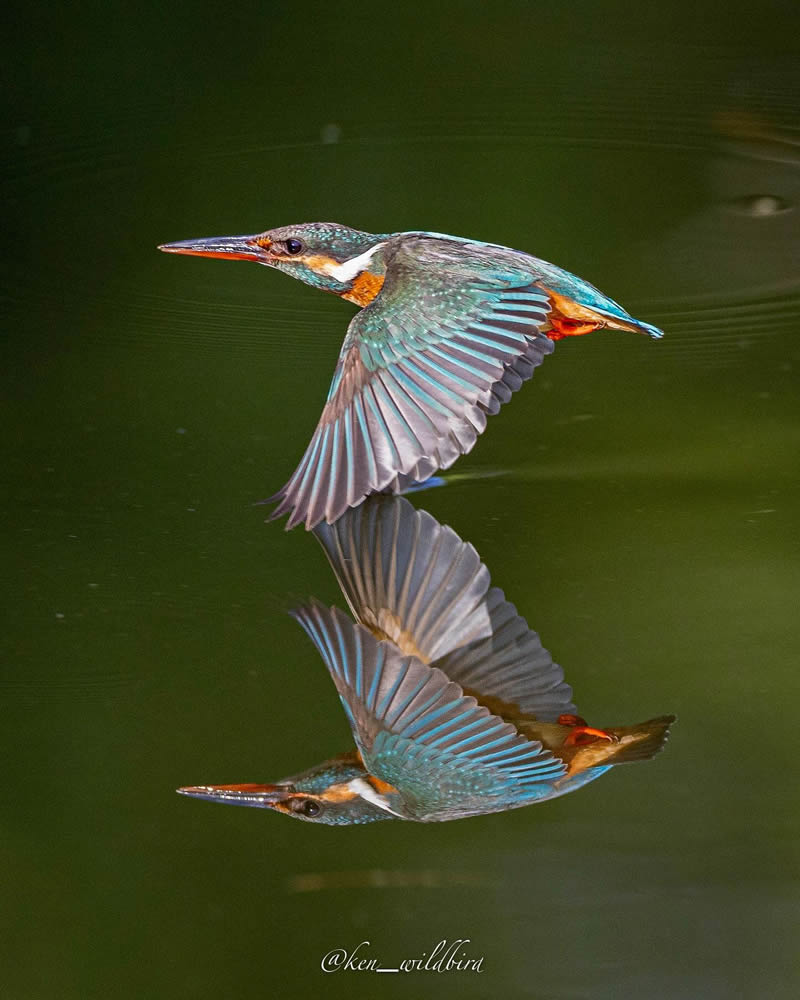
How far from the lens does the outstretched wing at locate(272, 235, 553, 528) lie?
1467 millimetres

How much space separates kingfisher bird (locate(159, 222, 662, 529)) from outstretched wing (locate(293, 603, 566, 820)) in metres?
0.21

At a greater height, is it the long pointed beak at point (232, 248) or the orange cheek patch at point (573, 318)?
the long pointed beak at point (232, 248)

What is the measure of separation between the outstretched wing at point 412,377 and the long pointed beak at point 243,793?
0.39m

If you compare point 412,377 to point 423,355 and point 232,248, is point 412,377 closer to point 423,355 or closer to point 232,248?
point 423,355

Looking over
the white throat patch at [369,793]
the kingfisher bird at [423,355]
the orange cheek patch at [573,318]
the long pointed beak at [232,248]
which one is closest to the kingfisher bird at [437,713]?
the white throat patch at [369,793]

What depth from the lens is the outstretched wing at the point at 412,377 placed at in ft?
4.81

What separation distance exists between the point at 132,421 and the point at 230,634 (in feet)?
2.76

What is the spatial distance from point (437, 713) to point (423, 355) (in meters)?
0.47

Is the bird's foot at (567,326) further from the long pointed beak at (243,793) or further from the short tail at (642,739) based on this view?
the long pointed beak at (243,793)

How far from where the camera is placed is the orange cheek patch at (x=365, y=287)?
1813 mm

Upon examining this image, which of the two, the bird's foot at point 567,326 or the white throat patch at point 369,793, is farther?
the bird's foot at point 567,326

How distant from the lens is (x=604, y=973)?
2.98 feet

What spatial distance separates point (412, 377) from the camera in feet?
4.98

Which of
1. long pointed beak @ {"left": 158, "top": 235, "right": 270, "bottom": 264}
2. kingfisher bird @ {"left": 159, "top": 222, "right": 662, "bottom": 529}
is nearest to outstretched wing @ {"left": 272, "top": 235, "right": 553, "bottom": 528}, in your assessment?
kingfisher bird @ {"left": 159, "top": 222, "right": 662, "bottom": 529}
